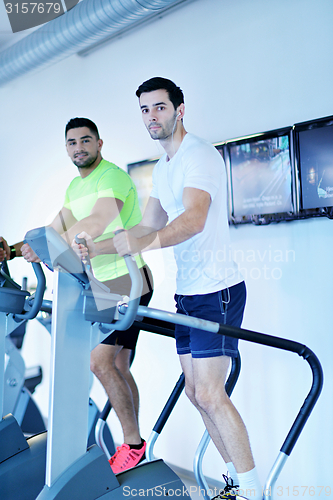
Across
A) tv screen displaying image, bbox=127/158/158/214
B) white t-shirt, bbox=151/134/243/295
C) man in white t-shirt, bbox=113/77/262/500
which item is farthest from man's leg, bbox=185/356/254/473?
tv screen displaying image, bbox=127/158/158/214

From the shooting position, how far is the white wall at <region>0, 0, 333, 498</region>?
2340 millimetres

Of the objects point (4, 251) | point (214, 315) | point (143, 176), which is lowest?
point (214, 315)

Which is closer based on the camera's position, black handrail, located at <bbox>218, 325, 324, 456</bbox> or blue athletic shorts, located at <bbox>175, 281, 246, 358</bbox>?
black handrail, located at <bbox>218, 325, 324, 456</bbox>

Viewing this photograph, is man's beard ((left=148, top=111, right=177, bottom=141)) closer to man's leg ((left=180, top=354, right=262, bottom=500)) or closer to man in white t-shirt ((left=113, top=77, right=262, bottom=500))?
man in white t-shirt ((left=113, top=77, right=262, bottom=500))

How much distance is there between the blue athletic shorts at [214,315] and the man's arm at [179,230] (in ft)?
1.20

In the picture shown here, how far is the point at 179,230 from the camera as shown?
1.69m

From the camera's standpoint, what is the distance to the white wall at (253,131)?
2.34m

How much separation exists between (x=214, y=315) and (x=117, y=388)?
0.84 metres

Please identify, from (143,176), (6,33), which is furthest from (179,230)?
(6,33)

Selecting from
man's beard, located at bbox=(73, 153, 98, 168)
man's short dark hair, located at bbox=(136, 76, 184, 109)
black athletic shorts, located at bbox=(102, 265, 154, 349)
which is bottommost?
black athletic shorts, located at bbox=(102, 265, 154, 349)

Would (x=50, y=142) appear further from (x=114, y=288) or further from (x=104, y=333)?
(x=104, y=333)

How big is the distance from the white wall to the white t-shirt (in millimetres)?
629

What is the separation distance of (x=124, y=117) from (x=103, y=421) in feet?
7.14

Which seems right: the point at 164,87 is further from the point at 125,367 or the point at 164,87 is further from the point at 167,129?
the point at 125,367
